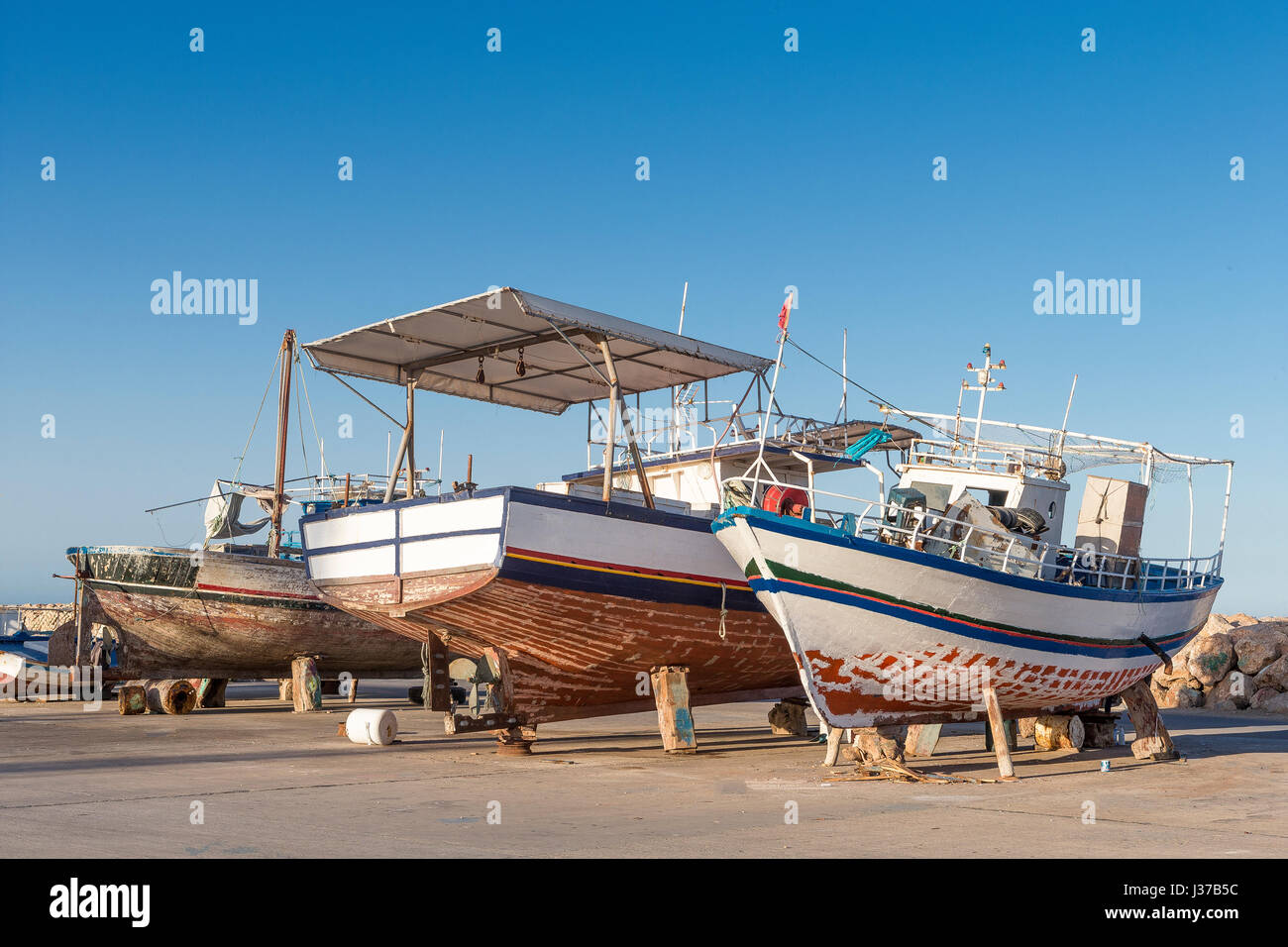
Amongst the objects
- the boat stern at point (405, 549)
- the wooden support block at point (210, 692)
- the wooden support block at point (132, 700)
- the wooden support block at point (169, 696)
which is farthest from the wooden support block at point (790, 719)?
the wooden support block at point (210, 692)

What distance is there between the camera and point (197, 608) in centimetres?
→ 2070

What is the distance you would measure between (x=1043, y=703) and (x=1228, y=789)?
2445 millimetres

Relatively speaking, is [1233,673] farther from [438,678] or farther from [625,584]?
[438,678]

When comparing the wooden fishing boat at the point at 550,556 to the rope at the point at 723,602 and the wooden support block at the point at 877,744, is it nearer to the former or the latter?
the rope at the point at 723,602

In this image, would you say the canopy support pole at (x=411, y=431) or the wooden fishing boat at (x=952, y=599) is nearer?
the wooden fishing boat at (x=952, y=599)

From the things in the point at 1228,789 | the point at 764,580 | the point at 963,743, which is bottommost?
the point at 963,743

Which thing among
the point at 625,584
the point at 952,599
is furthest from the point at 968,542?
the point at 625,584

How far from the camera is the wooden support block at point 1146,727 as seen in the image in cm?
1405

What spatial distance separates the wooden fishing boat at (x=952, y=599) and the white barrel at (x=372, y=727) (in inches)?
255

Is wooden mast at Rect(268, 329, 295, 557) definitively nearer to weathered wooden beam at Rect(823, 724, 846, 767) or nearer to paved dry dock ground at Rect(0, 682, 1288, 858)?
paved dry dock ground at Rect(0, 682, 1288, 858)

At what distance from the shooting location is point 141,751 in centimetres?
1421

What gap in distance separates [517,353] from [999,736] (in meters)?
8.15
